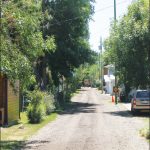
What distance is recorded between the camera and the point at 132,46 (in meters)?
32.2

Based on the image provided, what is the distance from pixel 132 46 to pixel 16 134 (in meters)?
13.0

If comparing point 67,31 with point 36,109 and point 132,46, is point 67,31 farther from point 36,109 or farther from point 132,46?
point 36,109

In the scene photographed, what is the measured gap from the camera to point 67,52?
150ft

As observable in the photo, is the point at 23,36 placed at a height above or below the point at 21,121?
above

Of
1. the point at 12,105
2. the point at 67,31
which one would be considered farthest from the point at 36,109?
the point at 67,31

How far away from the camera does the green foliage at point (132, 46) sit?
29.3m

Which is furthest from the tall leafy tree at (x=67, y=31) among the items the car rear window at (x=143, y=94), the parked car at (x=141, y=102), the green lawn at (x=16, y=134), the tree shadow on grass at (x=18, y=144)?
the tree shadow on grass at (x=18, y=144)

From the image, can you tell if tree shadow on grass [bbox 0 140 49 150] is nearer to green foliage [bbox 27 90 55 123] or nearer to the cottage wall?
the cottage wall

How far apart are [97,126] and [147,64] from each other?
15.2ft

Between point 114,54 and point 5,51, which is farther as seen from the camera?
point 114,54

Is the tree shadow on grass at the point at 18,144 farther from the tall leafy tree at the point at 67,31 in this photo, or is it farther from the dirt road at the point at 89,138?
the tall leafy tree at the point at 67,31

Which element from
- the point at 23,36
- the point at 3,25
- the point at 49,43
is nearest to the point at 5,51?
the point at 3,25

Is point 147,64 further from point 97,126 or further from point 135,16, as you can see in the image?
point 135,16

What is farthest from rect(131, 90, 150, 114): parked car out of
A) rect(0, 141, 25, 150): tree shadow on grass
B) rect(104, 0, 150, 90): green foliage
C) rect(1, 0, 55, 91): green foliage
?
rect(0, 141, 25, 150): tree shadow on grass
